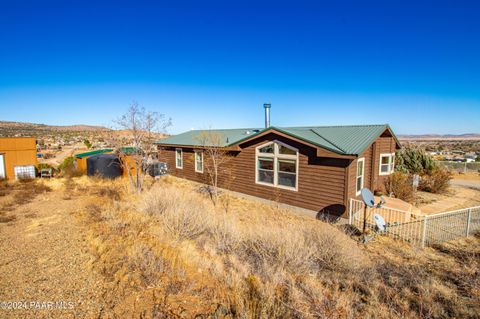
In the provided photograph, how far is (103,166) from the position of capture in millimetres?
16328

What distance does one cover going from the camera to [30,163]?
17812mm

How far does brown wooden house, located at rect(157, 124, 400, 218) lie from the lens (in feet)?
30.4

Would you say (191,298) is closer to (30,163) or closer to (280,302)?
(280,302)

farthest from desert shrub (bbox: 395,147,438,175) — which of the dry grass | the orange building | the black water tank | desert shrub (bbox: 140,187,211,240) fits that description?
the orange building

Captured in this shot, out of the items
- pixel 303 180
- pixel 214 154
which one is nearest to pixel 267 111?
pixel 214 154

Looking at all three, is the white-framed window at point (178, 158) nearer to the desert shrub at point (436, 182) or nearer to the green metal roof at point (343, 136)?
the green metal roof at point (343, 136)

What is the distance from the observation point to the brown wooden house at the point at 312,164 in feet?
30.4

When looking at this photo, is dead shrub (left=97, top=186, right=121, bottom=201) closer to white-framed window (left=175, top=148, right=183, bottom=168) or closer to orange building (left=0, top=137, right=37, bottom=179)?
white-framed window (left=175, top=148, right=183, bottom=168)

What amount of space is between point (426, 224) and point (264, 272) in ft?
24.2

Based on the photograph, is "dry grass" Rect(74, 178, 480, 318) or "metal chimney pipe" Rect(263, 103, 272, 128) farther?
"metal chimney pipe" Rect(263, 103, 272, 128)

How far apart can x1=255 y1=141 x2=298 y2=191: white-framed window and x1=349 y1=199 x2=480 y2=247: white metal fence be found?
2784mm

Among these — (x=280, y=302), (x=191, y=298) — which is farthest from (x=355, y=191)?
(x=191, y=298)

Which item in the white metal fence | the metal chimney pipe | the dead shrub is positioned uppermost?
the metal chimney pipe

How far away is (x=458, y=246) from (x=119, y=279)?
32.2 feet
